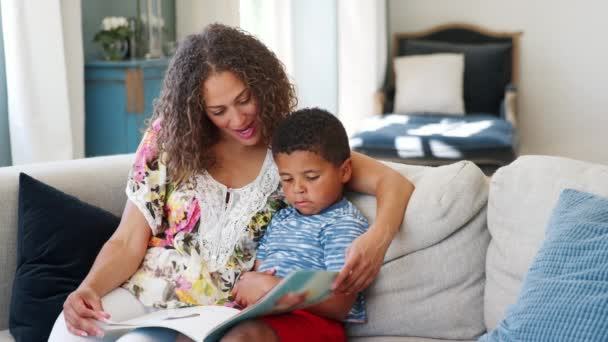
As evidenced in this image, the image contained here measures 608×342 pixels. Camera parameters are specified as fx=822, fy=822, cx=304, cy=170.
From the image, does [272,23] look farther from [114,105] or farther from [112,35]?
[114,105]

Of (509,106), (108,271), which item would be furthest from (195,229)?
(509,106)

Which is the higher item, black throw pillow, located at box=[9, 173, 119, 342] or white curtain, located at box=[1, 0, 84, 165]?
white curtain, located at box=[1, 0, 84, 165]

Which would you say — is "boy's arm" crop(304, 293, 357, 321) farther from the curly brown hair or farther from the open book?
the curly brown hair

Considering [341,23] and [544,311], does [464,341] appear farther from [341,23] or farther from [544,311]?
[341,23]

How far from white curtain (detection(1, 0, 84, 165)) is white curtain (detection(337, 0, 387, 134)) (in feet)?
7.26

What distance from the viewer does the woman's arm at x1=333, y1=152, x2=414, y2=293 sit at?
5.11 feet

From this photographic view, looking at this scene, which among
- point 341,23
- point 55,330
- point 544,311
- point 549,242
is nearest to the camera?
point 544,311

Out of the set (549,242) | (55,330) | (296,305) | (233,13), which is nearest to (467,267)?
(549,242)

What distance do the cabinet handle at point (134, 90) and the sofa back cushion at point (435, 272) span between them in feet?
7.14

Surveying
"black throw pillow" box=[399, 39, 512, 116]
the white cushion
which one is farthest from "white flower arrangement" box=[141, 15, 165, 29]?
"black throw pillow" box=[399, 39, 512, 116]

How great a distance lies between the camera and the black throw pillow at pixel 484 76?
17.5 feet

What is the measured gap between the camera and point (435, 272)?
175cm

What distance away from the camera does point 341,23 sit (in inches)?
203

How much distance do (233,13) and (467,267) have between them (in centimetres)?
270
